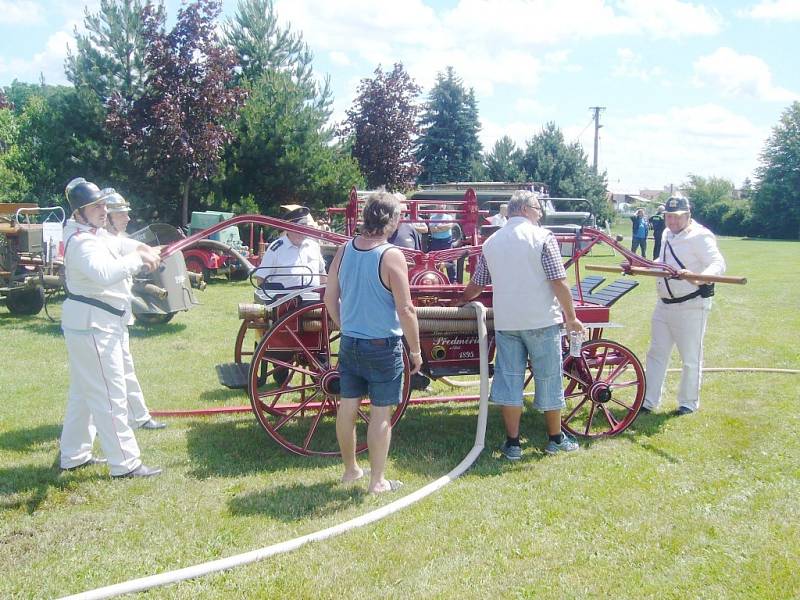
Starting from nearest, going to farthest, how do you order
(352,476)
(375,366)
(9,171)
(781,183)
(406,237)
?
(375,366)
(352,476)
(406,237)
(9,171)
(781,183)

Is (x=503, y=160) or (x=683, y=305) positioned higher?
(x=503, y=160)

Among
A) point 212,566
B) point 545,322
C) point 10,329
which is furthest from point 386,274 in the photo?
point 10,329

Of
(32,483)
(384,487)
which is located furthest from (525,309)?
(32,483)

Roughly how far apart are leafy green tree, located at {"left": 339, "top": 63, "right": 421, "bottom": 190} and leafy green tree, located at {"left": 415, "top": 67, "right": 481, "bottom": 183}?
564 inches

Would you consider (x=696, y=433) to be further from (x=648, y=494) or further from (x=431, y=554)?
(x=431, y=554)

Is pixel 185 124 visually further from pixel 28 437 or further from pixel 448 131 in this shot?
pixel 448 131

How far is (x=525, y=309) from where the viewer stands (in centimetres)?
484

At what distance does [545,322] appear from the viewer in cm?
486

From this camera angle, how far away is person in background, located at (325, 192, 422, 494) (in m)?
4.14

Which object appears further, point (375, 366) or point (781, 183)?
point (781, 183)

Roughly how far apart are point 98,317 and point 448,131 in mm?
38713

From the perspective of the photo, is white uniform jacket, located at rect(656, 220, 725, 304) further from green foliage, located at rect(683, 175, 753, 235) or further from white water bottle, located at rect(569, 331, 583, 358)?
green foliage, located at rect(683, 175, 753, 235)

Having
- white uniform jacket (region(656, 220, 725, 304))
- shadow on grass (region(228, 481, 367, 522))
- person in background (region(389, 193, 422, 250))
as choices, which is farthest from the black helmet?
white uniform jacket (region(656, 220, 725, 304))

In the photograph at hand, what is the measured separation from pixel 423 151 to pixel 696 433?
123 ft
